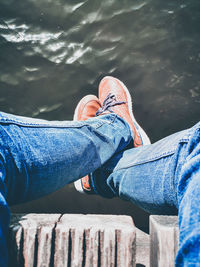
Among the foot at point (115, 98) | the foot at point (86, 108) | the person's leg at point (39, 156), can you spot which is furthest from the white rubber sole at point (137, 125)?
the person's leg at point (39, 156)

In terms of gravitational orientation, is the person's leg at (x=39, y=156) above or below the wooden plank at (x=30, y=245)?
above

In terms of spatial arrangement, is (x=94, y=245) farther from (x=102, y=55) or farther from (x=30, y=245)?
(x=102, y=55)

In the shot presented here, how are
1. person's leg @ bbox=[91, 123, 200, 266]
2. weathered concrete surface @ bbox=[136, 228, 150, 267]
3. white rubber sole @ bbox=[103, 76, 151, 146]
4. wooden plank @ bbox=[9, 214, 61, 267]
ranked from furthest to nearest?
white rubber sole @ bbox=[103, 76, 151, 146], weathered concrete surface @ bbox=[136, 228, 150, 267], wooden plank @ bbox=[9, 214, 61, 267], person's leg @ bbox=[91, 123, 200, 266]

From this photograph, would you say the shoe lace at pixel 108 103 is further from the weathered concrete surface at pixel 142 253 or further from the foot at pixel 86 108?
the weathered concrete surface at pixel 142 253

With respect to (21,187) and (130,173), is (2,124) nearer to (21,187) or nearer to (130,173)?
(21,187)

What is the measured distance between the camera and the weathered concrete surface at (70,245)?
389 mm

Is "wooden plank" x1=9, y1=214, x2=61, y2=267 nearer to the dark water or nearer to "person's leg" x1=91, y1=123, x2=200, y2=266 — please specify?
"person's leg" x1=91, y1=123, x2=200, y2=266

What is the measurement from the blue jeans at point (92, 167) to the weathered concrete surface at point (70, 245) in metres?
0.06

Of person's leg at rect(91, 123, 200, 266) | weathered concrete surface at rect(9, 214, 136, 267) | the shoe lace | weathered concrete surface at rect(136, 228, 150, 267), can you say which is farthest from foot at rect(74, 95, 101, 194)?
weathered concrete surface at rect(9, 214, 136, 267)

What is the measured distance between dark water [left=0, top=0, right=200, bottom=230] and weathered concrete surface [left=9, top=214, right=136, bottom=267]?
2.89ft

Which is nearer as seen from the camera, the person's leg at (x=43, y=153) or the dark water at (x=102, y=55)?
the person's leg at (x=43, y=153)

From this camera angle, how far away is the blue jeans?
12.3 inches

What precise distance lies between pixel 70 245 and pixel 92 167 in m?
0.28

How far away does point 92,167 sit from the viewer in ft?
2.14
